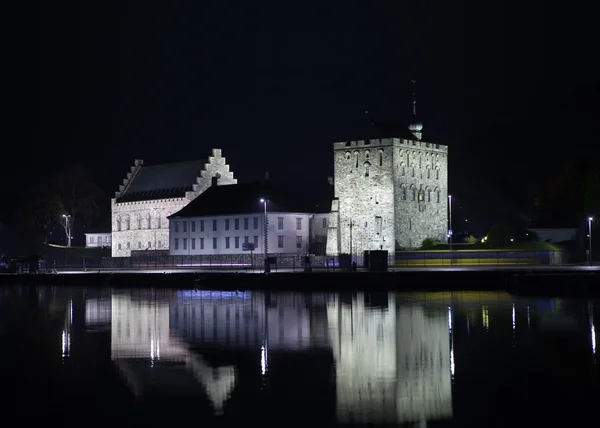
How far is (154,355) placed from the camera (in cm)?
2459

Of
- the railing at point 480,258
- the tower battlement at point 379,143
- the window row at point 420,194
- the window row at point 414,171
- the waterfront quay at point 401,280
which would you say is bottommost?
the waterfront quay at point 401,280

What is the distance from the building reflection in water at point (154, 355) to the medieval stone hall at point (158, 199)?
213ft

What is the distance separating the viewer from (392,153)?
83688 millimetres

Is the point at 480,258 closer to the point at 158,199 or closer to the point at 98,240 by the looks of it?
the point at 158,199

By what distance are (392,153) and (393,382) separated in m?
64.8

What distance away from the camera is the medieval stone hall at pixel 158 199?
341 ft

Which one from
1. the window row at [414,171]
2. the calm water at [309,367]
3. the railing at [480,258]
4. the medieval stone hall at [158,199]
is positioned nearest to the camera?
the calm water at [309,367]

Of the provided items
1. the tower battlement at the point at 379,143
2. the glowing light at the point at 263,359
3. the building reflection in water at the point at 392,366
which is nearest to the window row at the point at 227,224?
the tower battlement at the point at 379,143

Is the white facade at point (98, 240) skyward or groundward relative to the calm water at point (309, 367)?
skyward

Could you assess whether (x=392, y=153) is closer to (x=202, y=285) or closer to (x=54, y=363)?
(x=202, y=285)

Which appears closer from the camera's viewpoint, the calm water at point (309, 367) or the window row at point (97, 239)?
the calm water at point (309, 367)

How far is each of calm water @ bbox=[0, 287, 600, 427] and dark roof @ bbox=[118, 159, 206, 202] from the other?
218ft

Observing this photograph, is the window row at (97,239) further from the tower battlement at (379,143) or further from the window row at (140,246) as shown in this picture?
the tower battlement at (379,143)

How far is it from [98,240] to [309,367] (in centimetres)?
10080
